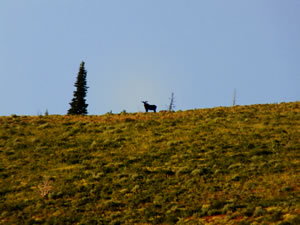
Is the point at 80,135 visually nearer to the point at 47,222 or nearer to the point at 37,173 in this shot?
the point at 37,173

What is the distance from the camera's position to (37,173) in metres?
29.7

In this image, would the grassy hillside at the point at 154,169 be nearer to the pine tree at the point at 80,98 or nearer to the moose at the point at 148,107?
the moose at the point at 148,107

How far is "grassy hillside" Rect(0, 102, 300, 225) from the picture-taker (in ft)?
73.2

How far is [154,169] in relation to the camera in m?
28.8

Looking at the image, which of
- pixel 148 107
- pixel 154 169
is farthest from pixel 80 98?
pixel 154 169

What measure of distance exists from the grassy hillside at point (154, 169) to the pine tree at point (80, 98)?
20.2m

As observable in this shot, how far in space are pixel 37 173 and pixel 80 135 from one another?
887cm

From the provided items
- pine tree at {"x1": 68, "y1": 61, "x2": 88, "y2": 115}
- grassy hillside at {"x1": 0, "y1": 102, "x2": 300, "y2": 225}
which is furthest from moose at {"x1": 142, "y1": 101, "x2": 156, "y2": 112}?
pine tree at {"x1": 68, "y1": 61, "x2": 88, "y2": 115}

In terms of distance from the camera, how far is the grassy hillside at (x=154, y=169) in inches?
878

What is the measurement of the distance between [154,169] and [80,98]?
37402 millimetres

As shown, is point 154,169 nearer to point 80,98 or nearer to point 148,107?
point 148,107

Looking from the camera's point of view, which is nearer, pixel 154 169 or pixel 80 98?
pixel 154 169

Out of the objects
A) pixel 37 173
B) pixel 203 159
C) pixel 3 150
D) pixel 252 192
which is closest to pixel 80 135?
pixel 3 150

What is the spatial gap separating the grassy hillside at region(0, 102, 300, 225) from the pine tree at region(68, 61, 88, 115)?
66.2ft
